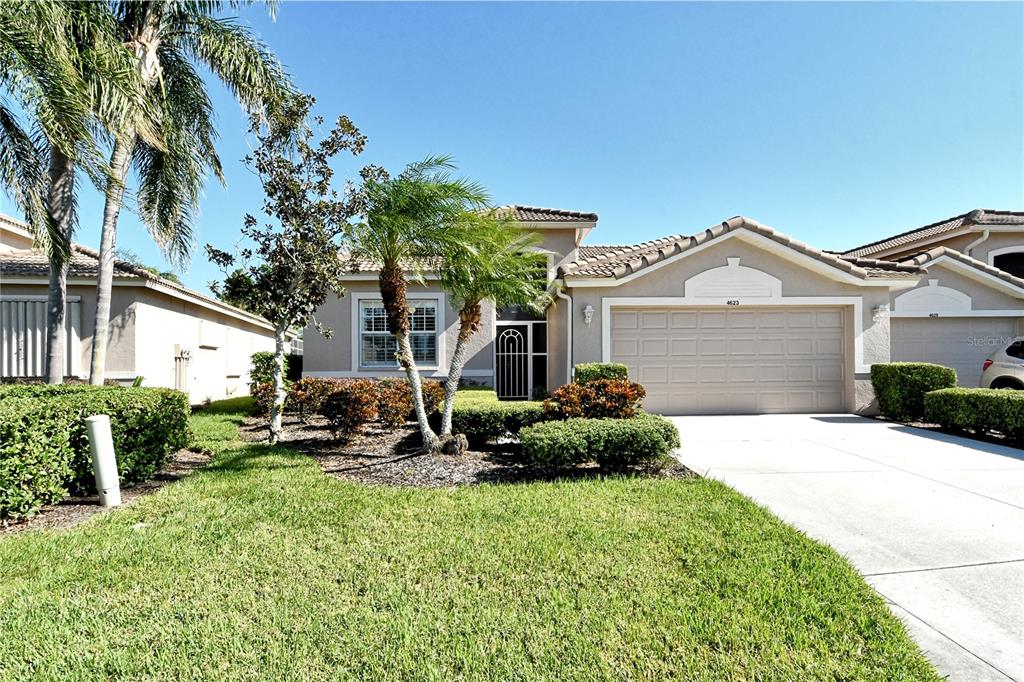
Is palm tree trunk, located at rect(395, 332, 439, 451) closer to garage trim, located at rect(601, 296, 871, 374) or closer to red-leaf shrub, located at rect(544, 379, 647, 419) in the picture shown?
red-leaf shrub, located at rect(544, 379, 647, 419)

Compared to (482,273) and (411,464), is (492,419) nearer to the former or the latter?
(411,464)

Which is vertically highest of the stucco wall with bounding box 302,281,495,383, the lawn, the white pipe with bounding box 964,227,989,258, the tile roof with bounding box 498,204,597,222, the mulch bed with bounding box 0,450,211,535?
the tile roof with bounding box 498,204,597,222

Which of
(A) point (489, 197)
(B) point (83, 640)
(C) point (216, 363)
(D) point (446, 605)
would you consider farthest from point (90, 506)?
(C) point (216, 363)

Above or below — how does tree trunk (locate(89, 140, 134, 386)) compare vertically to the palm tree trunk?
above

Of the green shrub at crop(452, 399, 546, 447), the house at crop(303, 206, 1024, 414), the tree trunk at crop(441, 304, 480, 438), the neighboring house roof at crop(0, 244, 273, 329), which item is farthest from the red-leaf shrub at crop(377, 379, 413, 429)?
the neighboring house roof at crop(0, 244, 273, 329)

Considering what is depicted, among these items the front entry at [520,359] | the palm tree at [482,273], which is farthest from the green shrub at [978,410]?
the front entry at [520,359]

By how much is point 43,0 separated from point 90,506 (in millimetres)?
6877

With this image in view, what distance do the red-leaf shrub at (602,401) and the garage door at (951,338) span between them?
10.5 m

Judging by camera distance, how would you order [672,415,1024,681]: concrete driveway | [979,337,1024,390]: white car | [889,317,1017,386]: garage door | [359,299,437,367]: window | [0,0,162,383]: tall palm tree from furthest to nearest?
[889,317,1017,386]: garage door, [359,299,437,367]: window, [979,337,1024,390]: white car, [0,0,162,383]: tall palm tree, [672,415,1024,681]: concrete driveway

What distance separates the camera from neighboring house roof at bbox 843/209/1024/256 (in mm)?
15469

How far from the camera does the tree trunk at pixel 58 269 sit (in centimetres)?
909

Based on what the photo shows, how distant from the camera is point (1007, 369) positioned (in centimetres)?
1041

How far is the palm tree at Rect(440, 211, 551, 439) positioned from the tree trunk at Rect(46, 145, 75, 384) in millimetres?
8091

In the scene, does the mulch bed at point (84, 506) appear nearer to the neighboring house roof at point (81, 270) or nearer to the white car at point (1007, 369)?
the neighboring house roof at point (81, 270)
